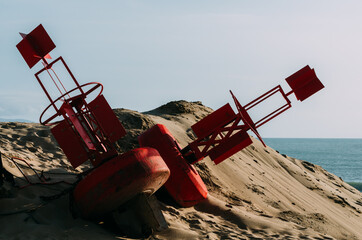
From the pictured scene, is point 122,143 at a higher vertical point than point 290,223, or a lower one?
higher

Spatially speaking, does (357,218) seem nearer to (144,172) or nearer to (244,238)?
(244,238)

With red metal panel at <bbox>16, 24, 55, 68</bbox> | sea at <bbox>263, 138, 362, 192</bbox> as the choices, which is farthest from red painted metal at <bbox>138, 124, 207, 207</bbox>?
sea at <bbox>263, 138, 362, 192</bbox>

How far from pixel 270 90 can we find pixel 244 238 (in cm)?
321

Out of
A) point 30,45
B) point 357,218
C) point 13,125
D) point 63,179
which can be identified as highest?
point 30,45

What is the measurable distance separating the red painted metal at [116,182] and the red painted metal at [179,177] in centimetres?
153

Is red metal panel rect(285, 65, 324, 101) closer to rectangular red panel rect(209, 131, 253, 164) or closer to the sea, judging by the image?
rectangular red panel rect(209, 131, 253, 164)

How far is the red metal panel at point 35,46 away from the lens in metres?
7.36

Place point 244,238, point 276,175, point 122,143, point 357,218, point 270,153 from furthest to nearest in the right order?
point 270,153 < point 276,175 < point 357,218 < point 122,143 < point 244,238

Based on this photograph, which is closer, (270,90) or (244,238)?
(244,238)

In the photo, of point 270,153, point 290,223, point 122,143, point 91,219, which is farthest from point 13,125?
point 270,153

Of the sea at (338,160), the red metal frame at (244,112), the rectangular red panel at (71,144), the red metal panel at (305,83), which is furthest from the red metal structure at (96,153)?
the sea at (338,160)

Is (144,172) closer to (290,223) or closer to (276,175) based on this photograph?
(290,223)

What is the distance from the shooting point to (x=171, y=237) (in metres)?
6.58

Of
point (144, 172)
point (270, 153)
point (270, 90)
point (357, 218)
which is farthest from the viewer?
point (270, 153)
